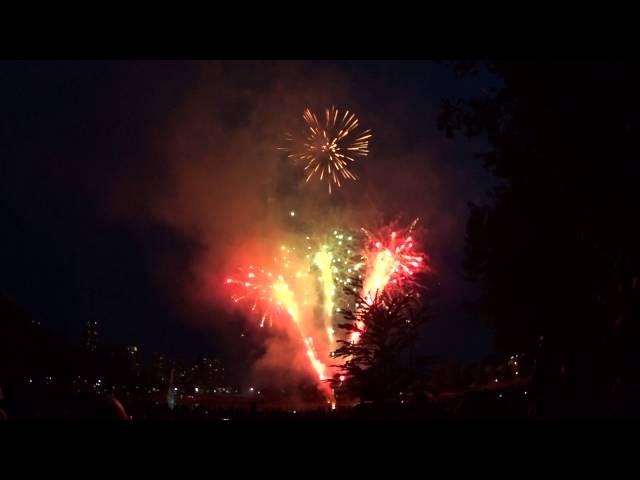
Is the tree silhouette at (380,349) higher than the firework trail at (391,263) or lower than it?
lower

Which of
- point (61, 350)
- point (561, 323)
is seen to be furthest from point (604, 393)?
point (61, 350)

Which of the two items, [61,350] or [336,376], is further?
[61,350]

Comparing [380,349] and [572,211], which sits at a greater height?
[572,211]

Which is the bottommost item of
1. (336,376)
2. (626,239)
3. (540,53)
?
(336,376)

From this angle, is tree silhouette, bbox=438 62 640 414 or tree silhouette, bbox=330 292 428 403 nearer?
tree silhouette, bbox=438 62 640 414

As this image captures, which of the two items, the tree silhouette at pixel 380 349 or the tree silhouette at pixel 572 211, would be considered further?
the tree silhouette at pixel 380 349

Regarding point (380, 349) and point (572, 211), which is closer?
point (572, 211)

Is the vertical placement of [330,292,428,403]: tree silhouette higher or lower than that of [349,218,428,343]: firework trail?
lower

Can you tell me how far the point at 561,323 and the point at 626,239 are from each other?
3380 mm

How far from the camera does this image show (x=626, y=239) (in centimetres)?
1218

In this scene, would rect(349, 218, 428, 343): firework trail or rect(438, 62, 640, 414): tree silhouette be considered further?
rect(349, 218, 428, 343): firework trail

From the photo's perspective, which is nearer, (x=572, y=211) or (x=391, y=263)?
(x=572, y=211)

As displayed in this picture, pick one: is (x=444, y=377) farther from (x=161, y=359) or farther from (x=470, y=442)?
(x=161, y=359)

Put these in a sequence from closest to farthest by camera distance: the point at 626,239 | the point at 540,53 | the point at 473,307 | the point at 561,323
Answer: the point at 540,53 < the point at 626,239 < the point at 561,323 < the point at 473,307
